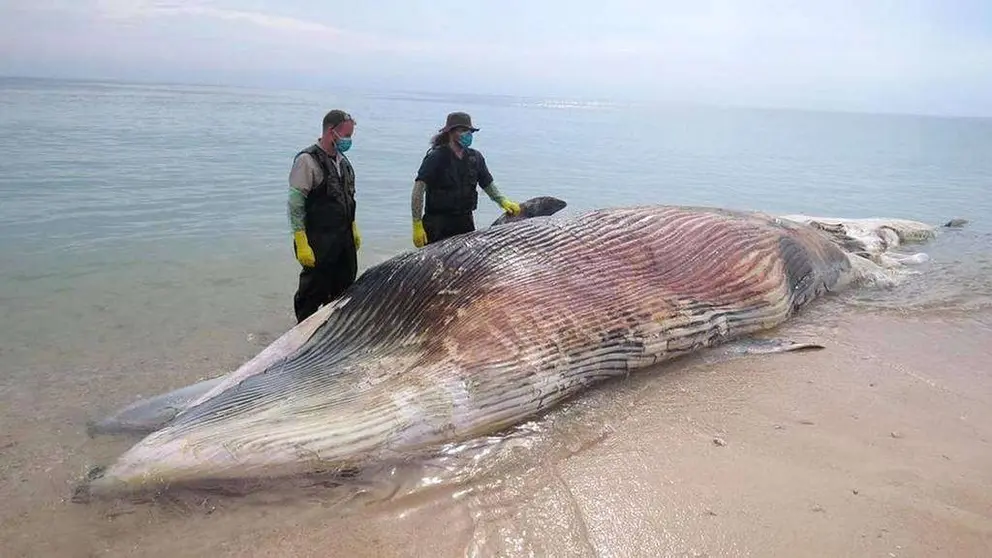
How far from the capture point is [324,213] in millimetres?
6531

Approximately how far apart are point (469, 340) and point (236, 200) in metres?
11.4

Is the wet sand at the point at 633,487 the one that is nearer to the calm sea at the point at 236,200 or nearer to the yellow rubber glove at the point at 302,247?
the yellow rubber glove at the point at 302,247

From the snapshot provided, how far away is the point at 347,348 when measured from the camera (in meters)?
4.95

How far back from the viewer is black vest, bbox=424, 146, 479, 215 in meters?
7.64

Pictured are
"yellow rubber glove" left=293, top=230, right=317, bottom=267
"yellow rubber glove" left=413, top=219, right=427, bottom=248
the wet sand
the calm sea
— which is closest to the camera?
the wet sand

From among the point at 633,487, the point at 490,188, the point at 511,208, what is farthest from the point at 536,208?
the point at 633,487

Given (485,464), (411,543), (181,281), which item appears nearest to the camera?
(411,543)

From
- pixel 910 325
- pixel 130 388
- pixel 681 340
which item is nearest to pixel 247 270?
pixel 130 388

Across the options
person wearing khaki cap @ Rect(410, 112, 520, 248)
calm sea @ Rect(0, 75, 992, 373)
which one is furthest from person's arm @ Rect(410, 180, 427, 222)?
calm sea @ Rect(0, 75, 992, 373)

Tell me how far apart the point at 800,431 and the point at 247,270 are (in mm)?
7349

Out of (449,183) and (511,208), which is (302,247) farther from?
(511,208)

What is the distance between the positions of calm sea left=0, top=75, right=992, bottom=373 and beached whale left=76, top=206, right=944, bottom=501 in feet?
8.77

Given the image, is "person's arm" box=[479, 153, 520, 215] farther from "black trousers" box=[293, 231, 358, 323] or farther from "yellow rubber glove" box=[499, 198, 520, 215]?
"black trousers" box=[293, 231, 358, 323]

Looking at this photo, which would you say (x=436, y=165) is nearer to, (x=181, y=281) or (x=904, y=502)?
(x=181, y=281)
